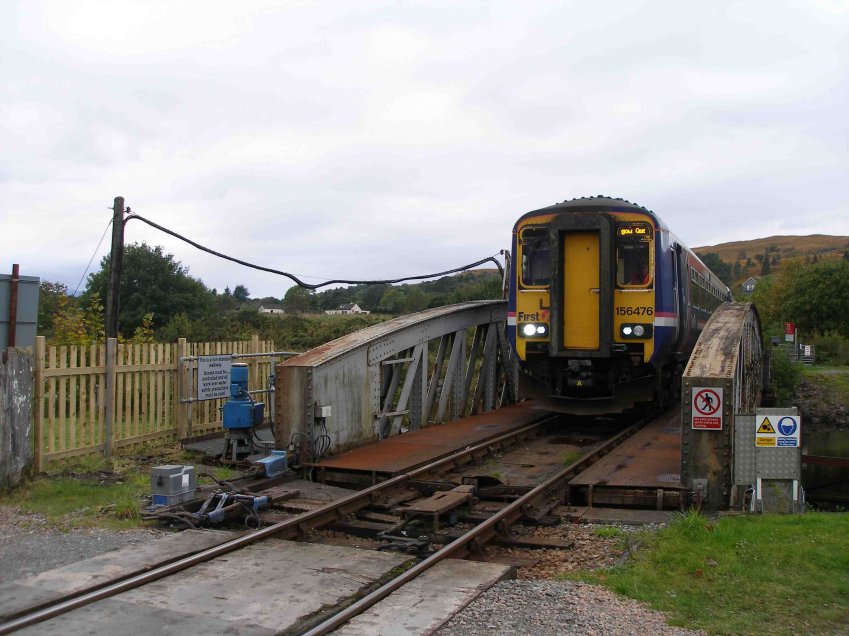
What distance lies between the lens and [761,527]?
7020mm

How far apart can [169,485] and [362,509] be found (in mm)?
1972

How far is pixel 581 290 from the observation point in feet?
41.0

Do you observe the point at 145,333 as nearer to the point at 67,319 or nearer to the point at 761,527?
the point at 67,319

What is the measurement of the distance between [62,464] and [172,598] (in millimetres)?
5483

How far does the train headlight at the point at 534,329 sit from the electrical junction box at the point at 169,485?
20.7 ft

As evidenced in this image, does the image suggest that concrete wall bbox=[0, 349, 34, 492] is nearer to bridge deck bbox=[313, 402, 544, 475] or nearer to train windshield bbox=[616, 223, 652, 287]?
bridge deck bbox=[313, 402, 544, 475]

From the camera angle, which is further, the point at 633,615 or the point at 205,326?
the point at 205,326

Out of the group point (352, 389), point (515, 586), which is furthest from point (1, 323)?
point (515, 586)

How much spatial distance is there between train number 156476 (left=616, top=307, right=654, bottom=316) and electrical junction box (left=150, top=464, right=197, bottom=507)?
7.09m

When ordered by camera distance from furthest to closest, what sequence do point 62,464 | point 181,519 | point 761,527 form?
point 62,464
point 181,519
point 761,527

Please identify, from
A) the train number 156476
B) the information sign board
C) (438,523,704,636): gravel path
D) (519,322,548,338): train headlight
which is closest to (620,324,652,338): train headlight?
the train number 156476

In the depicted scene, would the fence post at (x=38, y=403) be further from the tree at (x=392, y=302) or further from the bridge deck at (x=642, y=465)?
the tree at (x=392, y=302)

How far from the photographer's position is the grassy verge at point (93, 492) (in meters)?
7.78

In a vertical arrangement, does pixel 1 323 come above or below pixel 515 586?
above
